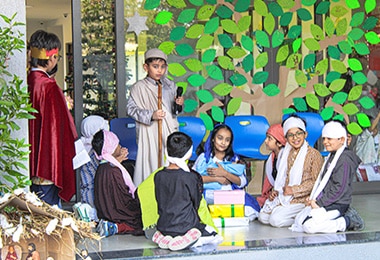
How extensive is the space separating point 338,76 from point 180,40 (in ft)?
6.08

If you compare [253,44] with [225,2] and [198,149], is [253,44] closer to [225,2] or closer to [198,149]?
[225,2]

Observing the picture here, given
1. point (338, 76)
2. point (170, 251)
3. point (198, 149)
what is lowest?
point (170, 251)

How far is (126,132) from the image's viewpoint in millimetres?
7707

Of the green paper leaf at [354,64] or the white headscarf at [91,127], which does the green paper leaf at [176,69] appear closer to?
the white headscarf at [91,127]

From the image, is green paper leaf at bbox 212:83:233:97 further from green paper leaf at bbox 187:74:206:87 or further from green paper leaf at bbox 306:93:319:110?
green paper leaf at bbox 306:93:319:110

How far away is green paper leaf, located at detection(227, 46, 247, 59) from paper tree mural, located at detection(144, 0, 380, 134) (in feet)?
0.04

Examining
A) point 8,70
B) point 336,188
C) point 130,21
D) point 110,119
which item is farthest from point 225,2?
point 8,70

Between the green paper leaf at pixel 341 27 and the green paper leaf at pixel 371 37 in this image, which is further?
the green paper leaf at pixel 371 37

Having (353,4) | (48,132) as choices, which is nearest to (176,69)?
(353,4)

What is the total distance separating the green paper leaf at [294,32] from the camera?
8.62 metres

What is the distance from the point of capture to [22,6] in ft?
18.2

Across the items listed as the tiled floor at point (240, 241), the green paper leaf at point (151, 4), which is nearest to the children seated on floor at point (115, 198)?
the tiled floor at point (240, 241)

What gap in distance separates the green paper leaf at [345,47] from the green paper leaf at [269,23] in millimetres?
794

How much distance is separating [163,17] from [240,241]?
3125 mm
